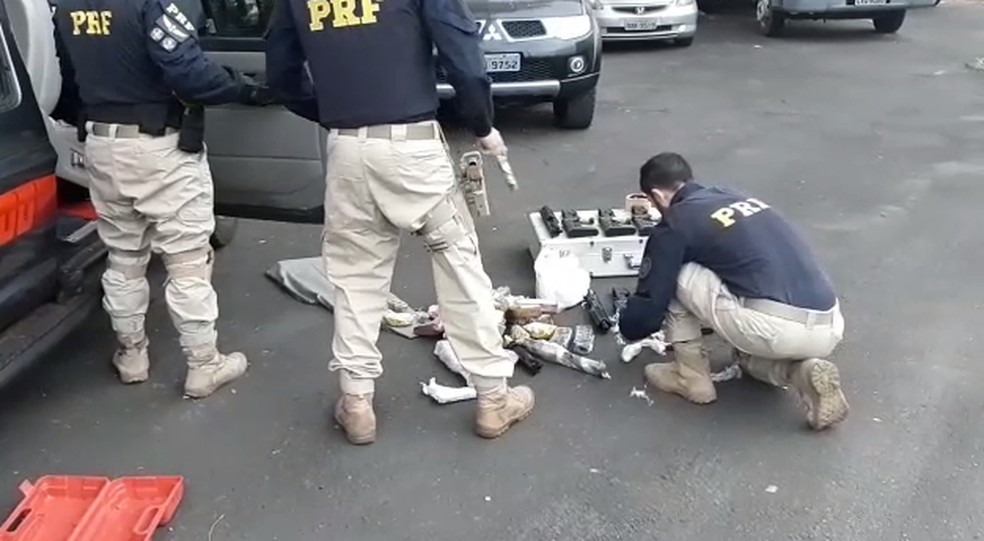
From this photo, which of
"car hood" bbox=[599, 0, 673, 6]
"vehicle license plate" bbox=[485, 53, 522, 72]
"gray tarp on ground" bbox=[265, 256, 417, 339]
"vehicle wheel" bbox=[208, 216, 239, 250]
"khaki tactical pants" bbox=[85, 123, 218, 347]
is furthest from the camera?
"car hood" bbox=[599, 0, 673, 6]

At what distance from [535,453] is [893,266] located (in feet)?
8.56

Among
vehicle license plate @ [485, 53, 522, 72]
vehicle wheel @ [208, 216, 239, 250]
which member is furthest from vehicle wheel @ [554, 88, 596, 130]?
vehicle wheel @ [208, 216, 239, 250]

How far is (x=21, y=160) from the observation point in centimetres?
389

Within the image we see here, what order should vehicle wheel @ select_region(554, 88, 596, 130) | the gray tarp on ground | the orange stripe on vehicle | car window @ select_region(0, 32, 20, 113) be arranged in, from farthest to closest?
vehicle wheel @ select_region(554, 88, 596, 130), the gray tarp on ground, car window @ select_region(0, 32, 20, 113), the orange stripe on vehicle

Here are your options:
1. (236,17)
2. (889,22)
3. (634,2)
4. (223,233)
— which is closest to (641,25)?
(634,2)

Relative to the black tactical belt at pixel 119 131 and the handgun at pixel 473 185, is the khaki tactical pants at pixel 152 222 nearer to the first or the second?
the black tactical belt at pixel 119 131

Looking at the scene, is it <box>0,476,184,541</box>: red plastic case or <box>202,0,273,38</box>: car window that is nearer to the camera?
<box>0,476,184,541</box>: red plastic case

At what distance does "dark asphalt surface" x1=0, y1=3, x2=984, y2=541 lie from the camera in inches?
140

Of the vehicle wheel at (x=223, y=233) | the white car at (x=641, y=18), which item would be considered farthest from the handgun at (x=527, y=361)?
the white car at (x=641, y=18)

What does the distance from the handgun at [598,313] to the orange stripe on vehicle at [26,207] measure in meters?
2.30

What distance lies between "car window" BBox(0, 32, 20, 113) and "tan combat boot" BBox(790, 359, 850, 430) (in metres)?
3.01

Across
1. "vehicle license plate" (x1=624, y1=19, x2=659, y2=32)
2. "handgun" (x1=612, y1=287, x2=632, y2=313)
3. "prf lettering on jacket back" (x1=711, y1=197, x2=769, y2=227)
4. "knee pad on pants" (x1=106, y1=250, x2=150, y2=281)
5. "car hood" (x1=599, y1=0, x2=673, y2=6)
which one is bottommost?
"vehicle license plate" (x1=624, y1=19, x2=659, y2=32)

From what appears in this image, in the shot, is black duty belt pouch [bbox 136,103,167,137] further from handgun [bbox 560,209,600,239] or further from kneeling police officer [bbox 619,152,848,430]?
handgun [bbox 560,209,600,239]

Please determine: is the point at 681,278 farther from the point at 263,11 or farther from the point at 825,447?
the point at 263,11
